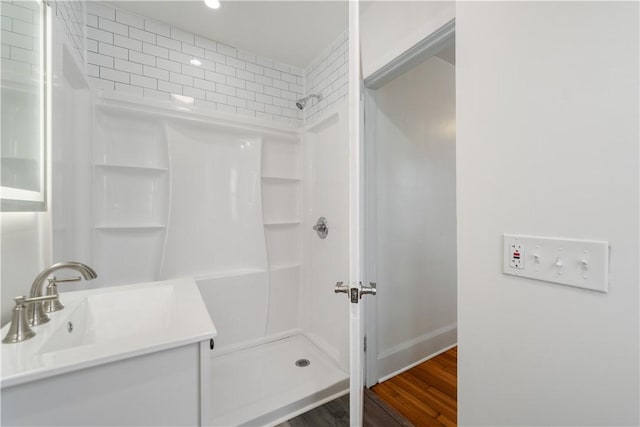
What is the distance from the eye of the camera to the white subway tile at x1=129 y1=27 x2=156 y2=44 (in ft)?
5.66

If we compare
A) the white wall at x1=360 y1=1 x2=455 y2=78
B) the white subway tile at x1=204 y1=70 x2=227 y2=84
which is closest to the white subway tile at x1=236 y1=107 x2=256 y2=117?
the white subway tile at x1=204 y1=70 x2=227 y2=84

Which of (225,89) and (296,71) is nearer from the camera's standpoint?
(225,89)

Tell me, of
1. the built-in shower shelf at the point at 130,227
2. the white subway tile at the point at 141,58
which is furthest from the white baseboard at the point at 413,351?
the white subway tile at the point at 141,58

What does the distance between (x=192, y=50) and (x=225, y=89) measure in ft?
1.08

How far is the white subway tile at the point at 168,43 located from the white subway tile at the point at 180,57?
4 cm

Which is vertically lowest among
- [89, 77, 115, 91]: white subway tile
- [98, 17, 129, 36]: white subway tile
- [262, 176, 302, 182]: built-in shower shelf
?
[262, 176, 302, 182]: built-in shower shelf

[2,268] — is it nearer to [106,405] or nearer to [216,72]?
[106,405]

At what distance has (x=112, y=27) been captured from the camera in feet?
5.46

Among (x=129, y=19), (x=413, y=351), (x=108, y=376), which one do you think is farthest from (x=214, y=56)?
(x=413, y=351)

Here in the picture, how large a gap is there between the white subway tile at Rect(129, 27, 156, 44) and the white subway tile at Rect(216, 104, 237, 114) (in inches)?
22.0

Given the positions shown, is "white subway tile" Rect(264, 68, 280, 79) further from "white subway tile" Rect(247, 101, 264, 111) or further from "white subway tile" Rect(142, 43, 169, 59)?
"white subway tile" Rect(142, 43, 169, 59)

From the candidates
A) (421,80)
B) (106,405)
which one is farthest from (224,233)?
(421,80)

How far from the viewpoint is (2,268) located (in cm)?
80

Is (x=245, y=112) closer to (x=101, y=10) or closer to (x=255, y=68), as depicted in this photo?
(x=255, y=68)
